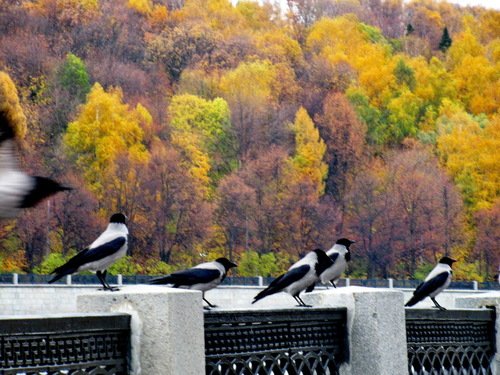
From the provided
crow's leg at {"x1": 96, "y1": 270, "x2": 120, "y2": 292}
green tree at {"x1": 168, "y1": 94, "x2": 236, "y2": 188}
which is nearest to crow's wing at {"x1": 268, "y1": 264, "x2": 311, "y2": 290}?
crow's leg at {"x1": 96, "y1": 270, "x2": 120, "y2": 292}

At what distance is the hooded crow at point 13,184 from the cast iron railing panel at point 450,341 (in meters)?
9.53

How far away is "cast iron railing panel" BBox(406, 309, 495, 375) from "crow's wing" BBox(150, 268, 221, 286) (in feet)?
6.97

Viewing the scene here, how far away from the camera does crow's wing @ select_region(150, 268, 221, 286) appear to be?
13.6 meters

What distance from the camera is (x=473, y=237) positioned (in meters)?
105

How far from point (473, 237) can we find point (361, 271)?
850 centimetres

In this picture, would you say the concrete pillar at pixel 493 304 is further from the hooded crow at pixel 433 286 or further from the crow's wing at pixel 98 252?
the crow's wing at pixel 98 252

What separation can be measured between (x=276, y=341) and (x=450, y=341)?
137 inches

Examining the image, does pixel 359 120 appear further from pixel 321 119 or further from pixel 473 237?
pixel 473 237

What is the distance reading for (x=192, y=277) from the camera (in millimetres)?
13844

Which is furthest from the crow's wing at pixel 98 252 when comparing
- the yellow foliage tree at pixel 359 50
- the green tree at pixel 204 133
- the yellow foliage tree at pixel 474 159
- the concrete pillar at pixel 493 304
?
the yellow foliage tree at pixel 359 50

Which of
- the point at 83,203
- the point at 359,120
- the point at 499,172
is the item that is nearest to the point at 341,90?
the point at 359,120

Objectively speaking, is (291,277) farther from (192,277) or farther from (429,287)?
(429,287)

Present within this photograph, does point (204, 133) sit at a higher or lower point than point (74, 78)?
lower

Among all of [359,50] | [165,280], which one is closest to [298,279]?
[165,280]
